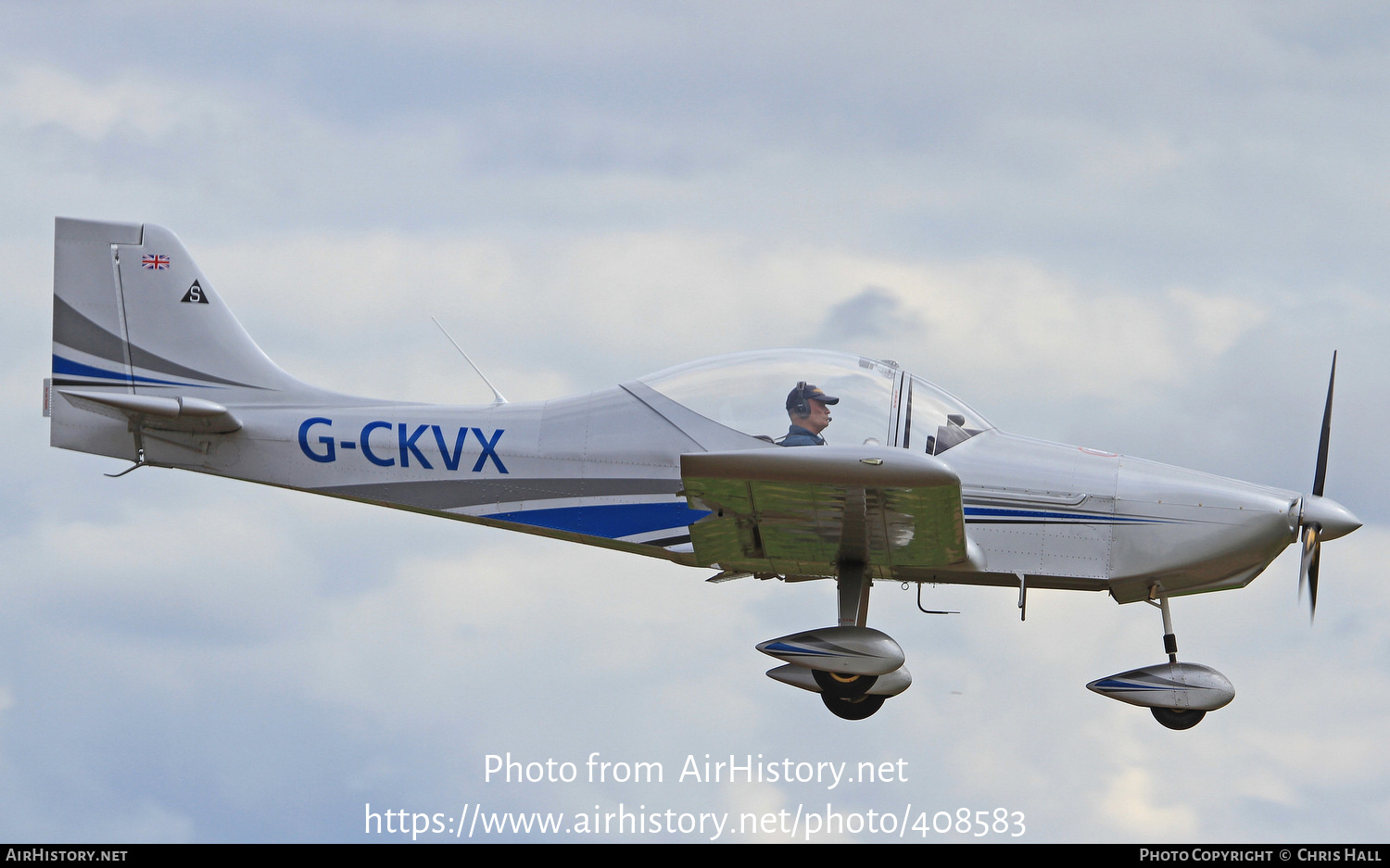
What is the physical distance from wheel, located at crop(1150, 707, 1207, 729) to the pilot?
327cm

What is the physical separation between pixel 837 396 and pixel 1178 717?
3.52 m

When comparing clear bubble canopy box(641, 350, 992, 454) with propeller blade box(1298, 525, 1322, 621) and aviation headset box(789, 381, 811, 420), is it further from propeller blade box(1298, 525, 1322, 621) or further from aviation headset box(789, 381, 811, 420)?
propeller blade box(1298, 525, 1322, 621)

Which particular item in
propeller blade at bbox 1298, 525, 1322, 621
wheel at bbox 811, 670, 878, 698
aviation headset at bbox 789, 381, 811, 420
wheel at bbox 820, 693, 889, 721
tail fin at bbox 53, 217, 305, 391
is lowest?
wheel at bbox 820, 693, 889, 721

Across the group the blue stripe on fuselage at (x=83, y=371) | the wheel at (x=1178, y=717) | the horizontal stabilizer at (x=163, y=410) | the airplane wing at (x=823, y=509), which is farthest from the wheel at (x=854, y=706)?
the blue stripe on fuselage at (x=83, y=371)

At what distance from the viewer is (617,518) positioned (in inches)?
468

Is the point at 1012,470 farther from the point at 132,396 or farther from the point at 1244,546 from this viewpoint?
the point at 132,396

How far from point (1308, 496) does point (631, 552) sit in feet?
17.1

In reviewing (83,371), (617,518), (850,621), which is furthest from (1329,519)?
(83,371)

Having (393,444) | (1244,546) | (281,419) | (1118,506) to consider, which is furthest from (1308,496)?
(281,419)

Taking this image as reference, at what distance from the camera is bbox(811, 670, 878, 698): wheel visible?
38.4 feet

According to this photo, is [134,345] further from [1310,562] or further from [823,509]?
[1310,562]

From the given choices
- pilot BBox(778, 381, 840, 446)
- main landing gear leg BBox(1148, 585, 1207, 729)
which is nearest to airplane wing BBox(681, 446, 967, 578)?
pilot BBox(778, 381, 840, 446)

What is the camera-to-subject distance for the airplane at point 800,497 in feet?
36.9

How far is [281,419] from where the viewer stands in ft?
41.5
